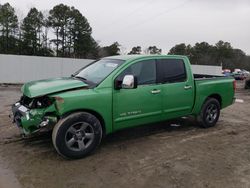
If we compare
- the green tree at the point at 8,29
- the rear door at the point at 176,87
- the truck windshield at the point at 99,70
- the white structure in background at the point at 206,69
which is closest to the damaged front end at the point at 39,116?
the truck windshield at the point at 99,70

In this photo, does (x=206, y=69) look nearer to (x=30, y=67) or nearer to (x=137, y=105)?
(x=30, y=67)

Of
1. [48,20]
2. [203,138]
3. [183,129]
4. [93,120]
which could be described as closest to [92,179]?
[93,120]

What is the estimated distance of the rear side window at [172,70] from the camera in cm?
562

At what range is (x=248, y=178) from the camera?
3859 mm

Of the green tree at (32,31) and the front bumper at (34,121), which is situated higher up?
the green tree at (32,31)

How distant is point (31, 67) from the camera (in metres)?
21.9

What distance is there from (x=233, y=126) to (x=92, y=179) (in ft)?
15.0

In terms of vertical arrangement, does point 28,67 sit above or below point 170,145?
above

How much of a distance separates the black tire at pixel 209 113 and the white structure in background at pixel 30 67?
59.1 ft

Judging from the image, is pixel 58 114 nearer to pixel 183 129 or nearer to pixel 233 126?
pixel 183 129

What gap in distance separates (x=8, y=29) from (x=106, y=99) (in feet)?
122

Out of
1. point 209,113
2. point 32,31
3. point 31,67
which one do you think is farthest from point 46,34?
Answer: point 209,113

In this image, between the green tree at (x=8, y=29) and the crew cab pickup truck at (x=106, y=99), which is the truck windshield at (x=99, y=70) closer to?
the crew cab pickup truck at (x=106, y=99)

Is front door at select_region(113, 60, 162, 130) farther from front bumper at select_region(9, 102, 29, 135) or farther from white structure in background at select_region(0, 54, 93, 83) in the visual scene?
white structure in background at select_region(0, 54, 93, 83)
